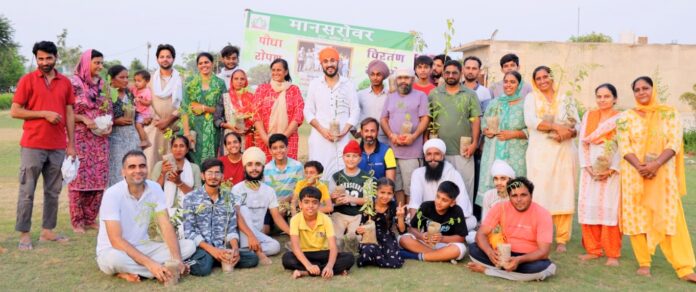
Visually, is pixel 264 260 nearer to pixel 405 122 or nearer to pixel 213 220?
pixel 213 220

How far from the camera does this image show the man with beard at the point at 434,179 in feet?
21.8

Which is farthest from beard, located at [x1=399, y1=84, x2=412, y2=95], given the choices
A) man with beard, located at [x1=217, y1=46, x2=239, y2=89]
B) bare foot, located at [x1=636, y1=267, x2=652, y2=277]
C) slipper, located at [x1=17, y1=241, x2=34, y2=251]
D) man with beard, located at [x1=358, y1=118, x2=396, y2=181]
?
slipper, located at [x1=17, y1=241, x2=34, y2=251]

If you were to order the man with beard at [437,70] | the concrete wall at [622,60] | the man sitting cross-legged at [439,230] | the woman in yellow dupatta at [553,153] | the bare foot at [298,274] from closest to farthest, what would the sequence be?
the bare foot at [298,274], the man sitting cross-legged at [439,230], the woman in yellow dupatta at [553,153], the man with beard at [437,70], the concrete wall at [622,60]

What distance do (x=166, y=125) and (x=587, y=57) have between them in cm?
2328

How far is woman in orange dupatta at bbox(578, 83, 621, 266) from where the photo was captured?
5980 millimetres

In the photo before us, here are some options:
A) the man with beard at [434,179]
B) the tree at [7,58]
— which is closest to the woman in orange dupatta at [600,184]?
the man with beard at [434,179]

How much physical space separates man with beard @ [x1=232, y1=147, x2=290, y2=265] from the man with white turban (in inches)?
81.8

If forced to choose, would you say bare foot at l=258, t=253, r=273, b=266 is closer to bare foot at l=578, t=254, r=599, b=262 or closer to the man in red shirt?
the man in red shirt

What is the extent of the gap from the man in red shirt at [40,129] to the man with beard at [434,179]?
11.8ft

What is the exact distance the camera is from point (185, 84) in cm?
746

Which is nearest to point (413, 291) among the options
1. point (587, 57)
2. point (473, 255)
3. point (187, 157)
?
point (473, 255)

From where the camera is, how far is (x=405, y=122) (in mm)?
7000

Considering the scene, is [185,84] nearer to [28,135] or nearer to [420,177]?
[28,135]

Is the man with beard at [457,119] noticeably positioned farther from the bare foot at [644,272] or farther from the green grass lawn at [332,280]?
the bare foot at [644,272]
